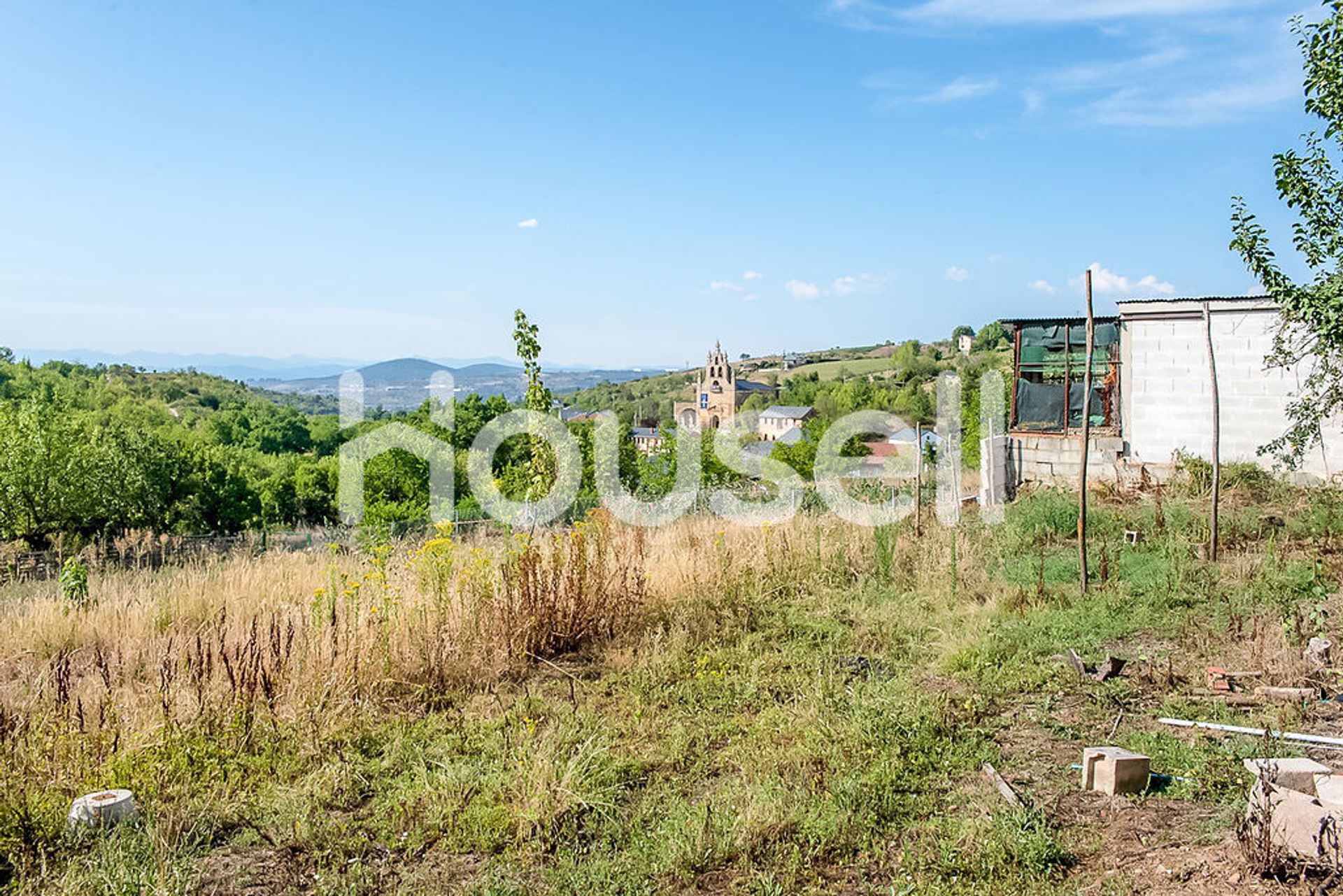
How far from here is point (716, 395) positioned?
99.2 metres

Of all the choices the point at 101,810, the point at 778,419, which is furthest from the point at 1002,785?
the point at 778,419

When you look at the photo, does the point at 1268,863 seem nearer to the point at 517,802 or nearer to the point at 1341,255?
the point at 517,802

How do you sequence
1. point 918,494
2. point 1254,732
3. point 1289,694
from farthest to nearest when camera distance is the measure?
point 918,494 → point 1289,694 → point 1254,732

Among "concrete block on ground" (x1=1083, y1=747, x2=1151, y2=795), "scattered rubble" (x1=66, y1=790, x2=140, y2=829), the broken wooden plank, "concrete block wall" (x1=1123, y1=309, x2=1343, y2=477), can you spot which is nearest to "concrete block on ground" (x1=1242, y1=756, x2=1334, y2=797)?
"concrete block on ground" (x1=1083, y1=747, x2=1151, y2=795)

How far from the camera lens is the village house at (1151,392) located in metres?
11.7

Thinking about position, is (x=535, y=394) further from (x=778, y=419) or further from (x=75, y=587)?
(x=778, y=419)

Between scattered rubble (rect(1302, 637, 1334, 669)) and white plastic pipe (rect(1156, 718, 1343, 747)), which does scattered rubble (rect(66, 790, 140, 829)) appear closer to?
white plastic pipe (rect(1156, 718, 1343, 747))

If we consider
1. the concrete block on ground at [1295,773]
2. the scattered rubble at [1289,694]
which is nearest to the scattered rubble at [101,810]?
the concrete block on ground at [1295,773]

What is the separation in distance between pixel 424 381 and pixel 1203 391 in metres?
56.4

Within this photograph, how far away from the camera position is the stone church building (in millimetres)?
96312

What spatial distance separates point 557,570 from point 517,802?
8.43 ft

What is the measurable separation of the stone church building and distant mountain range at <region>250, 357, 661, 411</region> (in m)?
16.7

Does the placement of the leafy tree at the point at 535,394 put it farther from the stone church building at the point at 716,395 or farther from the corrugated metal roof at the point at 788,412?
the stone church building at the point at 716,395

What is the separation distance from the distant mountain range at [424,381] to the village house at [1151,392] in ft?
26.3
